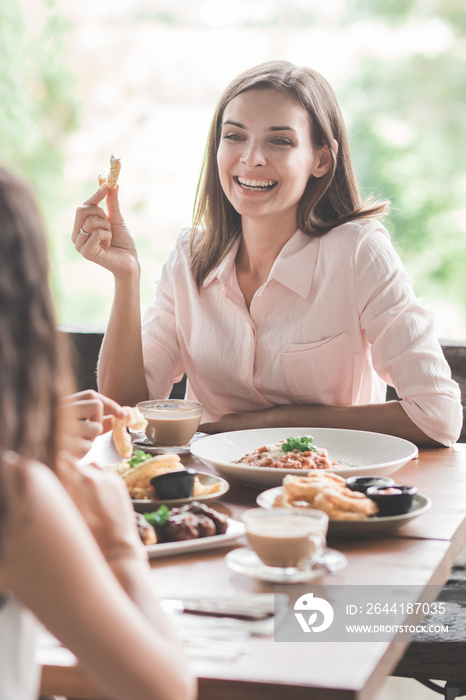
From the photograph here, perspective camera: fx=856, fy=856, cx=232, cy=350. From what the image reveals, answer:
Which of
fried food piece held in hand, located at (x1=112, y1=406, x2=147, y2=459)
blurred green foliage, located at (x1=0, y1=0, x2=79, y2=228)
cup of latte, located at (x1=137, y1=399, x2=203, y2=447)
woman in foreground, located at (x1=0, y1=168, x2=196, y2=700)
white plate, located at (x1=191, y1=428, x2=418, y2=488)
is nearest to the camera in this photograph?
woman in foreground, located at (x1=0, y1=168, x2=196, y2=700)

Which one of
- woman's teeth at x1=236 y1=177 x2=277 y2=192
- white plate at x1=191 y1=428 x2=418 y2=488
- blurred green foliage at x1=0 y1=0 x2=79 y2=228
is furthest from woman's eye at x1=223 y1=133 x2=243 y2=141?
blurred green foliage at x1=0 y1=0 x2=79 y2=228

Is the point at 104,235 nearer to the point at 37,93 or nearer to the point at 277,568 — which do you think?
the point at 277,568

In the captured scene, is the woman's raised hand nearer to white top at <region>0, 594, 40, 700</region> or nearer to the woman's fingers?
the woman's fingers

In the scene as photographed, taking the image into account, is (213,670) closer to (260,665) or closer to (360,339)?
(260,665)

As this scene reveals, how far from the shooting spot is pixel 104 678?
819 millimetres

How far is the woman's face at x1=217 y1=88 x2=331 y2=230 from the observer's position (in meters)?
2.25

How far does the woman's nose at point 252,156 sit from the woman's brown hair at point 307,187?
154 millimetres

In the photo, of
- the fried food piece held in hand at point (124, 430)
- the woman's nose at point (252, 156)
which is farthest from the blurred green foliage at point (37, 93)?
the fried food piece held in hand at point (124, 430)

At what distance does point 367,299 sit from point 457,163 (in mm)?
9488

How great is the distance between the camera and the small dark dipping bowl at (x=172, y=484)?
1386 millimetres

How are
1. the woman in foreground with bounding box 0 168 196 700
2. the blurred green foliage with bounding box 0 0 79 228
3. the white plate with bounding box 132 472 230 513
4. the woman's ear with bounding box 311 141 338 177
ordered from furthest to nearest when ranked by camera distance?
the blurred green foliage with bounding box 0 0 79 228 < the woman's ear with bounding box 311 141 338 177 < the white plate with bounding box 132 472 230 513 < the woman in foreground with bounding box 0 168 196 700

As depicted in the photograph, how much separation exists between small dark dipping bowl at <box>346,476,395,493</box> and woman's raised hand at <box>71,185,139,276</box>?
107 centimetres

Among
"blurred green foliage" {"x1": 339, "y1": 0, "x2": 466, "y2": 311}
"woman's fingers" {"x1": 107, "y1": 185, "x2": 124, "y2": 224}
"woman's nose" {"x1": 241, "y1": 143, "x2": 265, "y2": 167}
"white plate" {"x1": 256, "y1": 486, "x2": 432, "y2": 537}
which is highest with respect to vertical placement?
"blurred green foliage" {"x1": 339, "y1": 0, "x2": 466, "y2": 311}

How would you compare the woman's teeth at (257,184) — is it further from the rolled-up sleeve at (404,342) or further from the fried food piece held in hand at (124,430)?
the fried food piece held in hand at (124,430)
